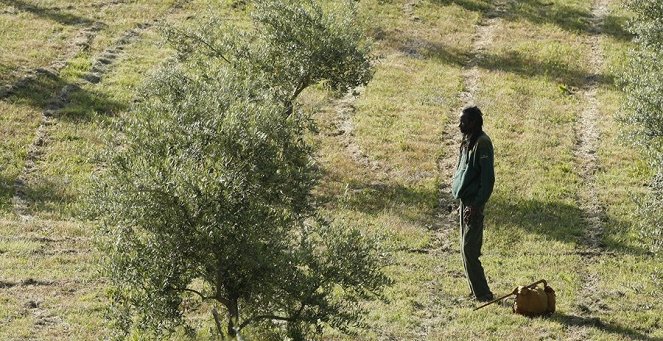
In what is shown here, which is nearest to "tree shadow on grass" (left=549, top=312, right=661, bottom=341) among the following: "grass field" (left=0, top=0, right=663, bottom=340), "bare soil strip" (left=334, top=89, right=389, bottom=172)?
"grass field" (left=0, top=0, right=663, bottom=340)

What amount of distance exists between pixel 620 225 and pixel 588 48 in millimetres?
18683

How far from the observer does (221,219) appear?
1612 cm

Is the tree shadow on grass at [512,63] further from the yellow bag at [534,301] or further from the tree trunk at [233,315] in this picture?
the tree trunk at [233,315]

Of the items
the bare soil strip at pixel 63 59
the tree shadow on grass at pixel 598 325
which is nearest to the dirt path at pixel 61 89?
the bare soil strip at pixel 63 59

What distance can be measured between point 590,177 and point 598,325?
12219mm

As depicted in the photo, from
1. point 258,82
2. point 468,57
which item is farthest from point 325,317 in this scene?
point 468,57

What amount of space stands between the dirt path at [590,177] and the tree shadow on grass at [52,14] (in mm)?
20034

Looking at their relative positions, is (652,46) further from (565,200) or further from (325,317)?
(325,317)

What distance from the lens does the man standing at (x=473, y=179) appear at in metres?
19.6

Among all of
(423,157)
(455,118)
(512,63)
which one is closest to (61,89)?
(423,157)

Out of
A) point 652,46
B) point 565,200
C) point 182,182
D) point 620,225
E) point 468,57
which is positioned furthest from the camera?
point 468,57

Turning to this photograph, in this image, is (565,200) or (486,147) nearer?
(486,147)

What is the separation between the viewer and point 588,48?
45.0m

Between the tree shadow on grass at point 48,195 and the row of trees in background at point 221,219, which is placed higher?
the row of trees in background at point 221,219
